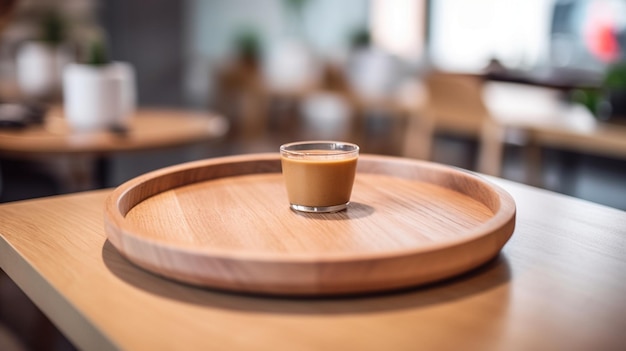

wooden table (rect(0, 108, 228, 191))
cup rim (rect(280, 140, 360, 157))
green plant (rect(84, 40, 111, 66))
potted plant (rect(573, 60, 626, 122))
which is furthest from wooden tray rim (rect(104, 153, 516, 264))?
potted plant (rect(573, 60, 626, 122))

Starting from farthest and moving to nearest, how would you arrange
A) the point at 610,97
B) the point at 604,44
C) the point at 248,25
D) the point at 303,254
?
the point at 248,25 < the point at 604,44 < the point at 610,97 < the point at 303,254

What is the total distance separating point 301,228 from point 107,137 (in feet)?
3.67

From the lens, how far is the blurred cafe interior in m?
2.28

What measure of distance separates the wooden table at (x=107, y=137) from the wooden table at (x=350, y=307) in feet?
2.82

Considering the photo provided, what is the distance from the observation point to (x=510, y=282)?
735 millimetres

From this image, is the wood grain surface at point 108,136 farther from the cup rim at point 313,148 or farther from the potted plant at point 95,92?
the cup rim at point 313,148

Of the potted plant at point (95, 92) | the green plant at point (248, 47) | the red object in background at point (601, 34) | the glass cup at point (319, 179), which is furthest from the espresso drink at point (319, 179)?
the green plant at point (248, 47)

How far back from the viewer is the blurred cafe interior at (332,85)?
228cm

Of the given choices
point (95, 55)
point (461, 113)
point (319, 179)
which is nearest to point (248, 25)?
point (461, 113)

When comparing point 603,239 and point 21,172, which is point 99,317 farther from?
point 21,172

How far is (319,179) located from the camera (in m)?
0.92

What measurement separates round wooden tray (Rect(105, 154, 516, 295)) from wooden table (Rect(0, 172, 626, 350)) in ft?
0.07

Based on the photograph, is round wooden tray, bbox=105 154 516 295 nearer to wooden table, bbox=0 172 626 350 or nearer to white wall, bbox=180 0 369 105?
wooden table, bbox=0 172 626 350

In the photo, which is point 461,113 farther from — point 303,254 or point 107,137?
point 303,254
